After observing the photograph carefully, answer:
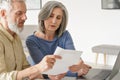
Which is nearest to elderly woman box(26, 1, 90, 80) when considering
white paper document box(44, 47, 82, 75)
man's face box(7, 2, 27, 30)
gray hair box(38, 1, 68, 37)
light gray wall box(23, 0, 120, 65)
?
gray hair box(38, 1, 68, 37)

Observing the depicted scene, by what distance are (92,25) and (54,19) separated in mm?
3260

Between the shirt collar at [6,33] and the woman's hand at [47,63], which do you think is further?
the shirt collar at [6,33]

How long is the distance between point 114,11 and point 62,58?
3638 millimetres

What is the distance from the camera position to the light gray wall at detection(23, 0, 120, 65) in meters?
4.71

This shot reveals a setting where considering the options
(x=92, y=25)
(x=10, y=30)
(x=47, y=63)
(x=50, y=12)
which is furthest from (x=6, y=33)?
(x=92, y=25)

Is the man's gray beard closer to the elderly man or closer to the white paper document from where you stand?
the elderly man

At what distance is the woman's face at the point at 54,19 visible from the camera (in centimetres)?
173

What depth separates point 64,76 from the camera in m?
1.52

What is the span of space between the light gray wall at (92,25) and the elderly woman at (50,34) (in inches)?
117

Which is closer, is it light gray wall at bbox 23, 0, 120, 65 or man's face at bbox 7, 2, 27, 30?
man's face at bbox 7, 2, 27, 30

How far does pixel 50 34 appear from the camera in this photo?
1837 mm

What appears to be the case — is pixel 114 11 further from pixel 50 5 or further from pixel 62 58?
pixel 62 58

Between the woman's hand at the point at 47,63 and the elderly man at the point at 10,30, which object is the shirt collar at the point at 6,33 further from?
the woman's hand at the point at 47,63

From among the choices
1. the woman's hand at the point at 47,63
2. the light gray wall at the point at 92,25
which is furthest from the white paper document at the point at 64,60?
the light gray wall at the point at 92,25
